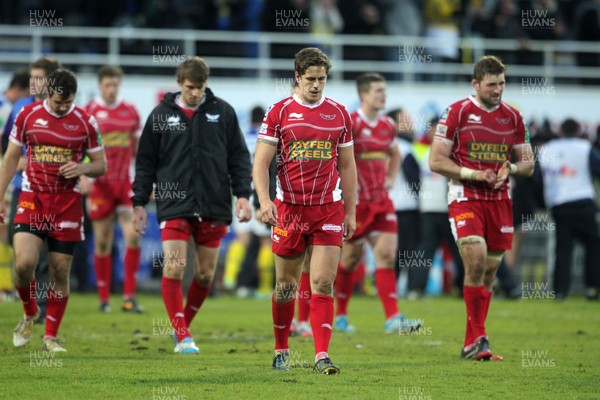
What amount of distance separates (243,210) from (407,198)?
9.32 meters

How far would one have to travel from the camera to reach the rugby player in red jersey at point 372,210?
514 inches

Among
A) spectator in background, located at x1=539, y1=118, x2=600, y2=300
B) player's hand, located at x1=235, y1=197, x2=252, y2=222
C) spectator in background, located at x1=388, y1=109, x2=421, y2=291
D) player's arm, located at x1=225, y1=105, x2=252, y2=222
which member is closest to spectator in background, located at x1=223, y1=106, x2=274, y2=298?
spectator in background, located at x1=388, y1=109, x2=421, y2=291

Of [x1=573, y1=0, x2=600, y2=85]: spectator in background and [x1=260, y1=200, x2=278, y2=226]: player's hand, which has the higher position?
[x1=573, y1=0, x2=600, y2=85]: spectator in background

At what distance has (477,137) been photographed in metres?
10.5

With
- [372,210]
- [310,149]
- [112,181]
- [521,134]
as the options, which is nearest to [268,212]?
[310,149]

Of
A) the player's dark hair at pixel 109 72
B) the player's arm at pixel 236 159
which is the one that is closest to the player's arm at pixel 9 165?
the player's arm at pixel 236 159

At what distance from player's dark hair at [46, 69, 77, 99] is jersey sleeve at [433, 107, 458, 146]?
3.41 metres

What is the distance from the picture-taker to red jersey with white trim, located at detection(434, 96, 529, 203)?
34.3 ft

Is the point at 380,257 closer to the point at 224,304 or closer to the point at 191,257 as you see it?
the point at 191,257

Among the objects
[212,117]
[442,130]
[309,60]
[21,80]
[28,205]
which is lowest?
[28,205]

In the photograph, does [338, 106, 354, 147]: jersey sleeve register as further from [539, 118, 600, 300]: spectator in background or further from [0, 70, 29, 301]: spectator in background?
[539, 118, 600, 300]: spectator in background

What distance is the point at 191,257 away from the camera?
14.4 m

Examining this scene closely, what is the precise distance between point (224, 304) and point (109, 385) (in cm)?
943

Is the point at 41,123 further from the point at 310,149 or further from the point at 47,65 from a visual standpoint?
the point at 310,149
